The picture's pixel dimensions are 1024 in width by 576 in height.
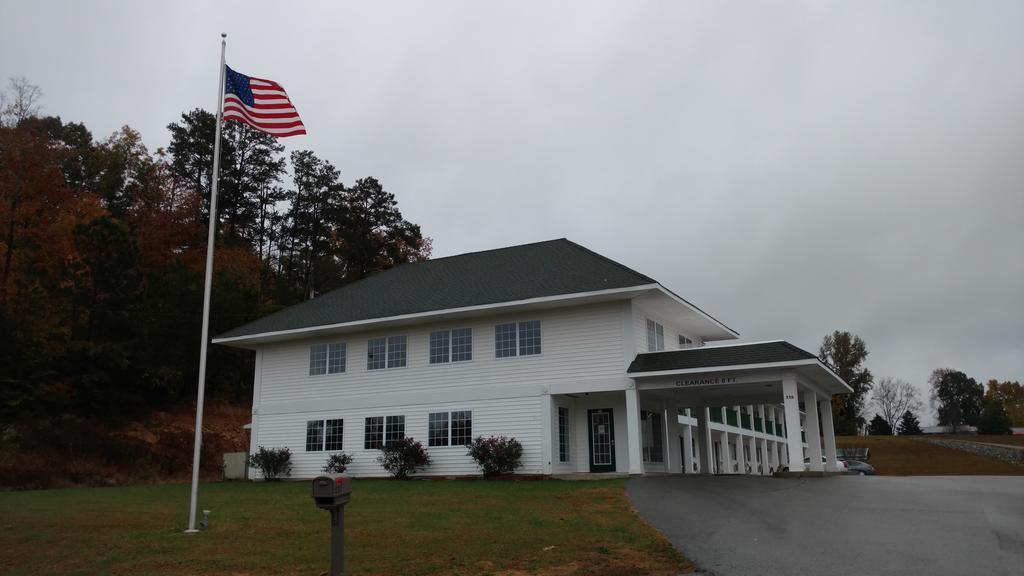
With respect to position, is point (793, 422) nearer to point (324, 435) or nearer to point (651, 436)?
point (651, 436)

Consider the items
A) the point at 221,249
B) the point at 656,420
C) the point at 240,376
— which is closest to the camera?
the point at 656,420

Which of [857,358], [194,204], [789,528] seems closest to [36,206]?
[194,204]

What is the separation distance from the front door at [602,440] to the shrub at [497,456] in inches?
105

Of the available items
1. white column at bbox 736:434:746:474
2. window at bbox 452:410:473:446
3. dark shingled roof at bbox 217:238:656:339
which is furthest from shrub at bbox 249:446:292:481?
white column at bbox 736:434:746:474

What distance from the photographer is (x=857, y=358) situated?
108m

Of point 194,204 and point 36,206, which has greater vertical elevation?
point 194,204

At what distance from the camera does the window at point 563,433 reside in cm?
2550

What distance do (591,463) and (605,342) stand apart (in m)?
4.20

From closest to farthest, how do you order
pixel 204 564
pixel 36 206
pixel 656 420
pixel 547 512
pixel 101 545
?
1. pixel 204 564
2. pixel 101 545
3. pixel 547 512
4. pixel 656 420
5. pixel 36 206

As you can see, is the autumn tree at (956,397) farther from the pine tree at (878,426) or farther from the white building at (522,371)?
the white building at (522,371)

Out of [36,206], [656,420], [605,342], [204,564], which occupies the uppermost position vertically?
[36,206]

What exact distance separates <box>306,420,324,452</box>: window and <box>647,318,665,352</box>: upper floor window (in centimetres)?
1229

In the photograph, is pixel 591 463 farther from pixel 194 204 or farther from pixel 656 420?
pixel 194 204

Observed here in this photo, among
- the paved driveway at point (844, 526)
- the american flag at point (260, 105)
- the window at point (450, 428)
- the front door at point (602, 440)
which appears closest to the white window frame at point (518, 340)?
the window at point (450, 428)
